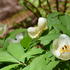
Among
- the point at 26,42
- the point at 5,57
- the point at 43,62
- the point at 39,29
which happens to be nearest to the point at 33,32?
the point at 39,29

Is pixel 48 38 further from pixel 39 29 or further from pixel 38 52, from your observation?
pixel 39 29

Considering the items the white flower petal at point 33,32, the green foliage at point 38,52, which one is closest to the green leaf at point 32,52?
the green foliage at point 38,52

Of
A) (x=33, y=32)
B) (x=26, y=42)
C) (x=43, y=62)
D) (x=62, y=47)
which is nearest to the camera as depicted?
(x=43, y=62)

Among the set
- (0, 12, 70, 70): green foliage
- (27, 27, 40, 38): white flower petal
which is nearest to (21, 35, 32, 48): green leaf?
(0, 12, 70, 70): green foliage

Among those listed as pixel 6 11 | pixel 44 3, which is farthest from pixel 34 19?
pixel 6 11

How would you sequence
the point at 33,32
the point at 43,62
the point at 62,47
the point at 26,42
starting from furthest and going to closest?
the point at 33,32
the point at 26,42
the point at 62,47
the point at 43,62

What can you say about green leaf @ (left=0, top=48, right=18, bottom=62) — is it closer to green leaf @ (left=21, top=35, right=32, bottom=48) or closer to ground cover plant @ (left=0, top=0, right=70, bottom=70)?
ground cover plant @ (left=0, top=0, right=70, bottom=70)

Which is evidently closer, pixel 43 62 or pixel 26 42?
pixel 43 62

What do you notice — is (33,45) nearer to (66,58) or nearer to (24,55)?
(24,55)
